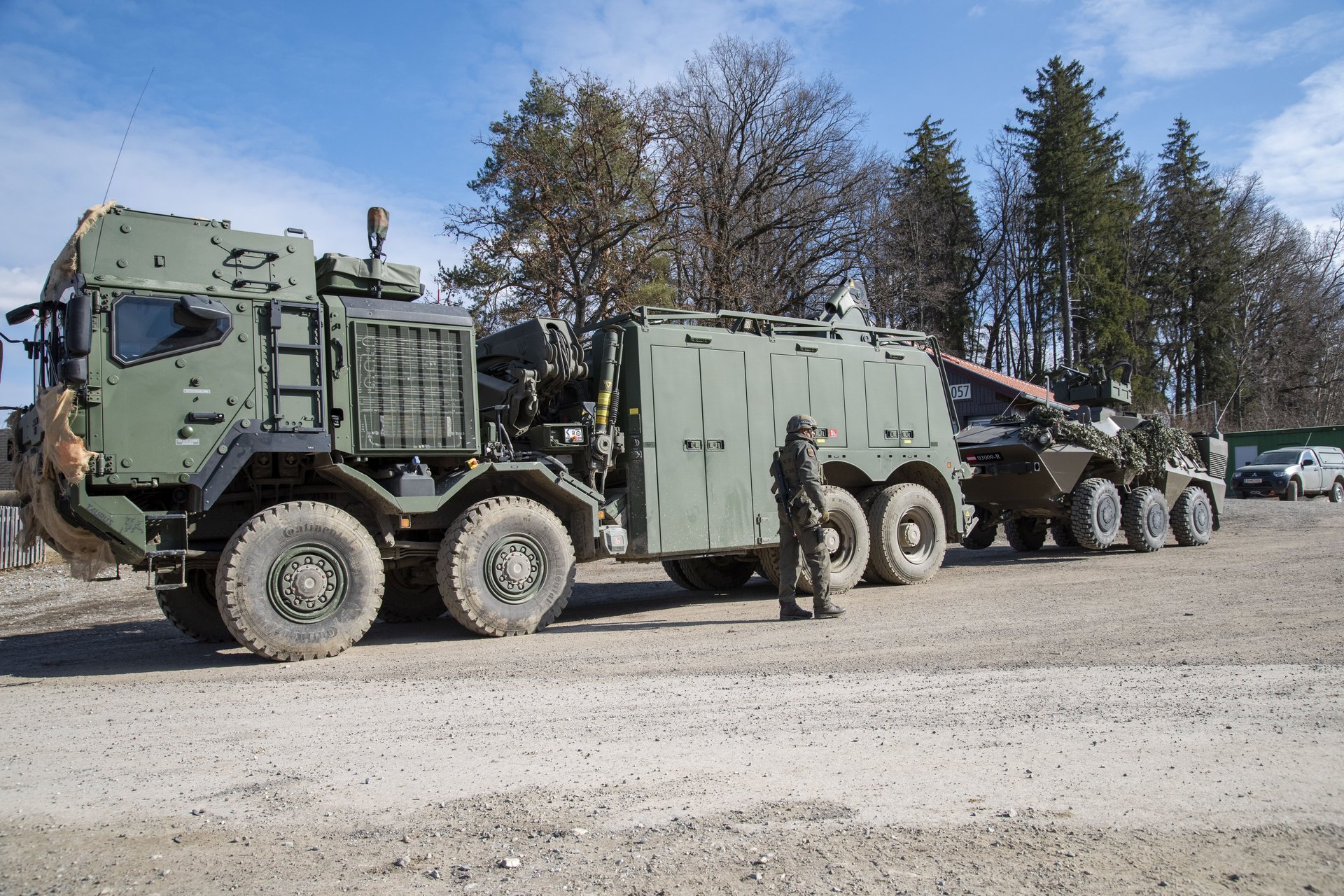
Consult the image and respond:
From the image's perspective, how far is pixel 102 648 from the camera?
8.86 metres

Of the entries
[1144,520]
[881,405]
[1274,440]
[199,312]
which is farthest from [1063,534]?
[1274,440]

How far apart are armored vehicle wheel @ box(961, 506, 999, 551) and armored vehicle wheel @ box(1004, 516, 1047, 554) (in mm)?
279

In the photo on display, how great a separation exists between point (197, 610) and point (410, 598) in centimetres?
205

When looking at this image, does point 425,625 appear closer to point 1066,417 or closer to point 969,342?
point 1066,417

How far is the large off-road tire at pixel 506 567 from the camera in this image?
324 inches

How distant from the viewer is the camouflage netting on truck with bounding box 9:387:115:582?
22.4 feet

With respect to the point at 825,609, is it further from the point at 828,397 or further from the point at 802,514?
the point at 828,397

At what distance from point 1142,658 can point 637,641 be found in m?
3.84

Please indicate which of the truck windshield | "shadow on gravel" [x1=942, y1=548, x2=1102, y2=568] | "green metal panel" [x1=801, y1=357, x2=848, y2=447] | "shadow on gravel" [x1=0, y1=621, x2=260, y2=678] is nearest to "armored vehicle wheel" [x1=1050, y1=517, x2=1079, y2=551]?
"shadow on gravel" [x1=942, y1=548, x2=1102, y2=568]

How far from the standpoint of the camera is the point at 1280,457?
98.4 feet

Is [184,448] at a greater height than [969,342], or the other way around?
[969,342]

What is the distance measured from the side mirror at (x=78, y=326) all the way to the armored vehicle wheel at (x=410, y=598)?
3.89m

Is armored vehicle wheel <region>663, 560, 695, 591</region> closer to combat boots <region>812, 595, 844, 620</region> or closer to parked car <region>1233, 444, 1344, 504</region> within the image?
combat boots <region>812, 595, 844, 620</region>

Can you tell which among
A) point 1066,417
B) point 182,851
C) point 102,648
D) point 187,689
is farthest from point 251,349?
point 1066,417
